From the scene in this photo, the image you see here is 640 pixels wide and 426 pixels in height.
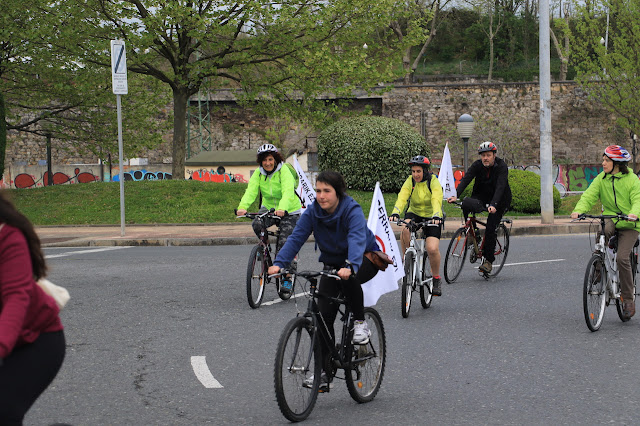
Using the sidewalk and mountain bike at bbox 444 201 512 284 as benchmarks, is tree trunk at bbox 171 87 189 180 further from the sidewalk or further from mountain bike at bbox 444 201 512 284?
mountain bike at bbox 444 201 512 284

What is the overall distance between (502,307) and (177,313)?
3.65 metres

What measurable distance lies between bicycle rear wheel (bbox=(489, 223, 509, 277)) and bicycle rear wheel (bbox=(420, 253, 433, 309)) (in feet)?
8.24

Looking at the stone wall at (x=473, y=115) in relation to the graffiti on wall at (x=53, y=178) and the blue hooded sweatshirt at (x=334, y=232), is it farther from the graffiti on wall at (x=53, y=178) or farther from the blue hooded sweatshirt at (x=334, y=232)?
the blue hooded sweatshirt at (x=334, y=232)

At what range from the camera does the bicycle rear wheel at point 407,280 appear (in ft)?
29.3

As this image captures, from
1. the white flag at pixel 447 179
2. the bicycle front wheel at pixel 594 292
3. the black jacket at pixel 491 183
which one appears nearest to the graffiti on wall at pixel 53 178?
the white flag at pixel 447 179

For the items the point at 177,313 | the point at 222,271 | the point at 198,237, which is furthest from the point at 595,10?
the point at 177,313

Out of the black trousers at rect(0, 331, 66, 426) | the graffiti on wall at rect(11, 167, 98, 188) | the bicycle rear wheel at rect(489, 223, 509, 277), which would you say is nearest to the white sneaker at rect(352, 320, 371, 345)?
the black trousers at rect(0, 331, 66, 426)

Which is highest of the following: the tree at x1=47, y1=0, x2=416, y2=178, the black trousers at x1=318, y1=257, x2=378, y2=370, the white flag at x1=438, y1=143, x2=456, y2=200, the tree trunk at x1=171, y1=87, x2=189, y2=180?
the tree at x1=47, y1=0, x2=416, y2=178

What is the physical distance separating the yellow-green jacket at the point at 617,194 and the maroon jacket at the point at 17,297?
614 centimetres

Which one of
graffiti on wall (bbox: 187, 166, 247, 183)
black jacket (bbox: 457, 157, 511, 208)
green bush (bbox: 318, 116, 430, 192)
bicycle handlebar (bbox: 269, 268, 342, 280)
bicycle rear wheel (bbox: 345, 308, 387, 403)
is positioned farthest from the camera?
graffiti on wall (bbox: 187, 166, 247, 183)

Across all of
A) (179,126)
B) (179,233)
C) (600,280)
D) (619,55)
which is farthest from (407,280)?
(619,55)

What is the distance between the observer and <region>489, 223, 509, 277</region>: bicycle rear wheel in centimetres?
1187

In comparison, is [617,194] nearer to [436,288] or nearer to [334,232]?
[436,288]

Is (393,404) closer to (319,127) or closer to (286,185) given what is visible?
(286,185)
